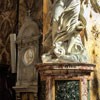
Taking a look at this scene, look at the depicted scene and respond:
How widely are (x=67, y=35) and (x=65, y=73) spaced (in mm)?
534

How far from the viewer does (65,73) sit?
412 cm

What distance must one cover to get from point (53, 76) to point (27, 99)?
212 centimetres

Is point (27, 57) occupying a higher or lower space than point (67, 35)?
lower

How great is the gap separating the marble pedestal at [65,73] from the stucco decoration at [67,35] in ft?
0.58

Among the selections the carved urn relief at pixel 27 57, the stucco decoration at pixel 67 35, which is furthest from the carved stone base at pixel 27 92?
the stucco decoration at pixel 67 35

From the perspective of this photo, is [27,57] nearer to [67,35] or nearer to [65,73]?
[67,35]

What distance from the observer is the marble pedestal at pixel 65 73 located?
161 inches

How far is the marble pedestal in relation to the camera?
4094mm

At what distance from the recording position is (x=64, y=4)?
14.7ft

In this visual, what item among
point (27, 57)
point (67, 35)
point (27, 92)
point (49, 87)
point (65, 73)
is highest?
point (67, 35)

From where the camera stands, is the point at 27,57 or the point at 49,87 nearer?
the point at 49,87

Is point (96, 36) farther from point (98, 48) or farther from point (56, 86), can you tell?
point (56, 86)

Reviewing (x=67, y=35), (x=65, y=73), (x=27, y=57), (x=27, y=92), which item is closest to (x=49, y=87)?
(x=65, y=73)

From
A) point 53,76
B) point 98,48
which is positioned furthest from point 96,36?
point 53,76
